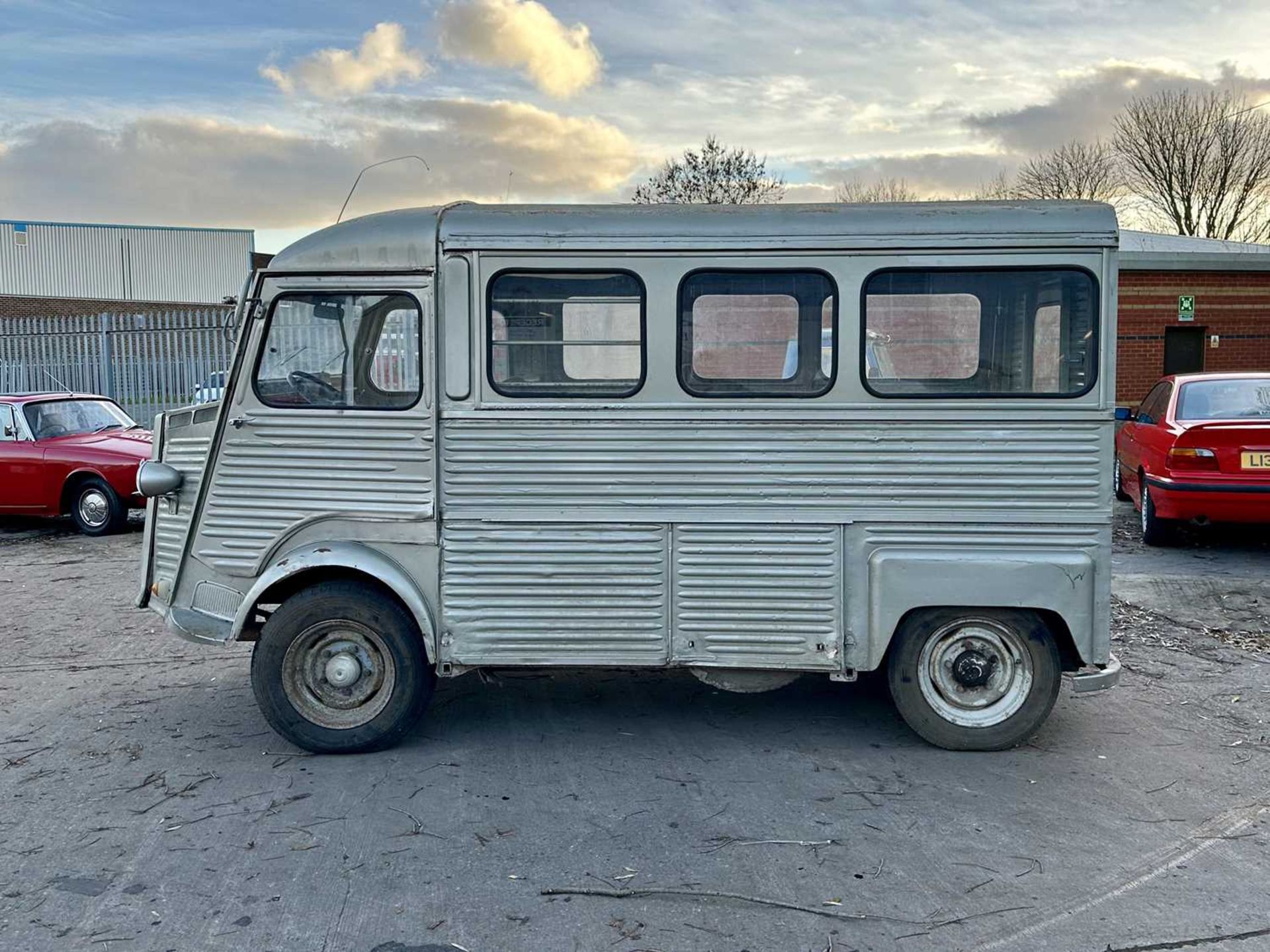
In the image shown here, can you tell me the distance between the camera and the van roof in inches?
199

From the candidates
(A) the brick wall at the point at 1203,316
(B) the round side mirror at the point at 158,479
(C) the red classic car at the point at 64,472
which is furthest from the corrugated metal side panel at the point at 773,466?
(A) the brick wall at the point at 1203,316

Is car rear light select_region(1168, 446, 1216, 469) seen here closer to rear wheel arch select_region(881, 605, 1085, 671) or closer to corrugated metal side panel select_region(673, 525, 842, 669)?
rear wheel arch select_region(881, 605, 1085, 671)

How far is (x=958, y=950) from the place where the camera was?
3566 millimetres

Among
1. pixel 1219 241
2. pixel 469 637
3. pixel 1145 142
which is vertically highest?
pixel 1145 142

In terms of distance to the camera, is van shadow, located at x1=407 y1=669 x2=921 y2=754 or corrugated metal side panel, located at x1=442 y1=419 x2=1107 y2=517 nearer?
corrugated metal side panel, located at x1=442 y1=419 x2=1107 y2=517

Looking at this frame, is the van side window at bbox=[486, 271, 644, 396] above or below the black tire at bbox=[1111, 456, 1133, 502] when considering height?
above

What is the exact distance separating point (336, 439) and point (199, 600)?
3.53ft

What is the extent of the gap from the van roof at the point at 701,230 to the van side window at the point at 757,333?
17 cm

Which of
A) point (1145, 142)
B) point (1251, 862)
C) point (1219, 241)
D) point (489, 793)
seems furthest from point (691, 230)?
point (1145, 142)

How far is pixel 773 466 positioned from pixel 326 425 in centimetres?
211

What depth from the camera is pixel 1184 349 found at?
870 inches

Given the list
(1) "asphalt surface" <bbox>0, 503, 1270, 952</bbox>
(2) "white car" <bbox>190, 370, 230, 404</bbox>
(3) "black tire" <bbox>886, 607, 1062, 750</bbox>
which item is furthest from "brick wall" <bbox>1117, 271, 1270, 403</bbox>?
(3) "black tire" <bbox>886, 607, 1062, 750</bbox>

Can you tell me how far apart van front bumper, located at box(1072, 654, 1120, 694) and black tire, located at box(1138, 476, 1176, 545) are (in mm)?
5696

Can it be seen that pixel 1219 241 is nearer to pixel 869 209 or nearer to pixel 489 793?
pixel 869 209
